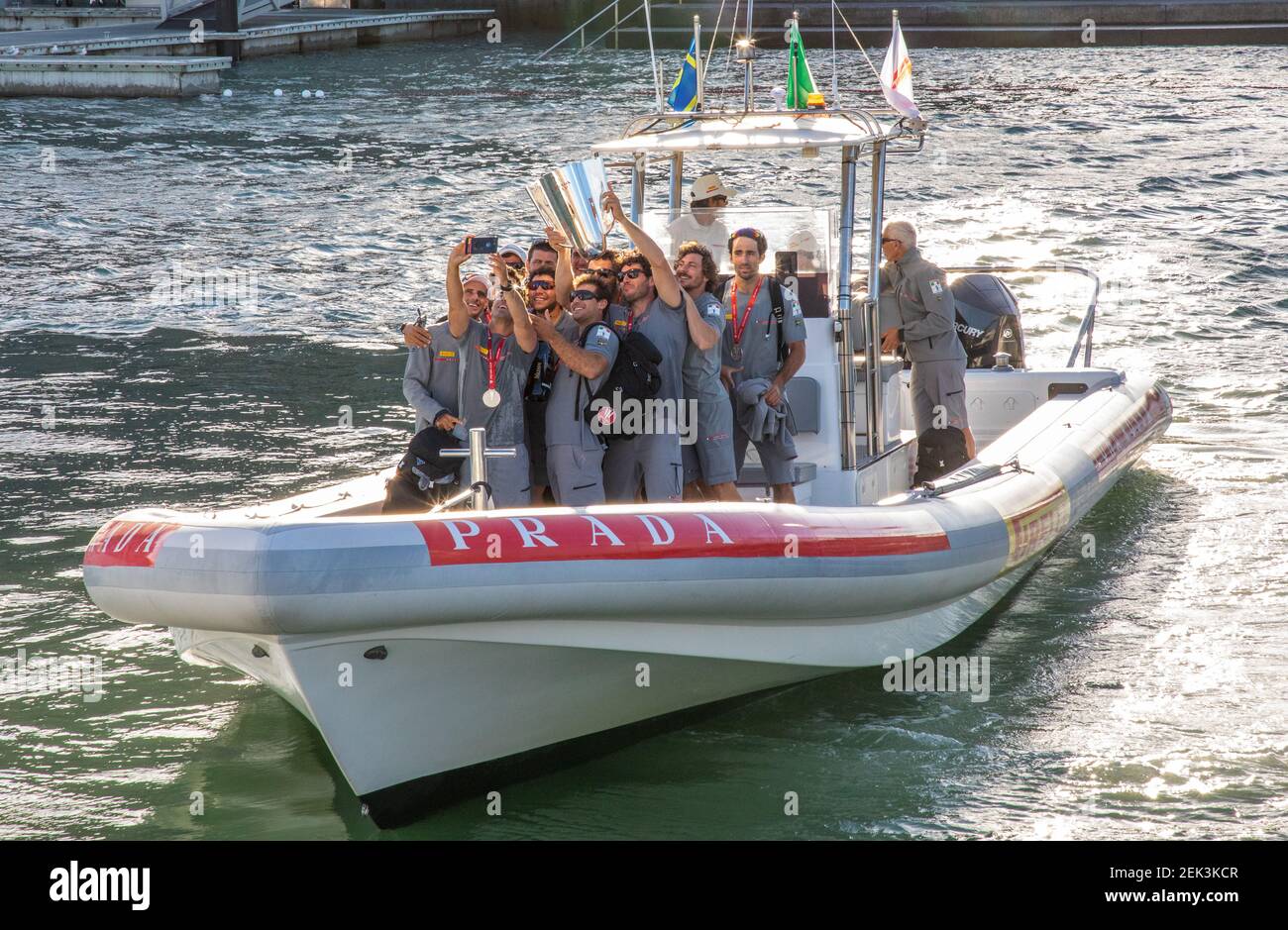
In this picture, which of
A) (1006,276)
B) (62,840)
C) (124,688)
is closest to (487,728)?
(62,840)

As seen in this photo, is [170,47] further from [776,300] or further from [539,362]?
[539,362]

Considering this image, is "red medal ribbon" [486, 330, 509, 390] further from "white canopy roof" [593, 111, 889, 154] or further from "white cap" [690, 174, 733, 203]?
"white cap" [690, 174, 733, 203]

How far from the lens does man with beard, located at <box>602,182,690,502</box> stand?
5613 millimetres

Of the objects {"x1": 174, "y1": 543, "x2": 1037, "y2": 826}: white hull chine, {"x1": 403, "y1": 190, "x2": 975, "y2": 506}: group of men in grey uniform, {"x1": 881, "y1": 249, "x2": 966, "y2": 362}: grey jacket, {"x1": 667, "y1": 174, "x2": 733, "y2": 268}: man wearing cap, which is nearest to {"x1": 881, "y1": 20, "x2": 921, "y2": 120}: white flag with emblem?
{"x1": 667, "y1": 174, "x2": 733, "y2": 268}: man wearing cap

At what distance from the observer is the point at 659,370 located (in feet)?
18.5

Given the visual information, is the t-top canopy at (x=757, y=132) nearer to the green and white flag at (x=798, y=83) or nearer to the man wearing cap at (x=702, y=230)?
the green and white flag at (x=798, y=83)

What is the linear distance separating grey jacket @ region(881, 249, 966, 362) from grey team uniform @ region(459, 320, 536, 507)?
8.97ft

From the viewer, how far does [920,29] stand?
31.2m

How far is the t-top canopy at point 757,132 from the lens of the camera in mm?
6219

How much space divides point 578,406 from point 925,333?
271cm

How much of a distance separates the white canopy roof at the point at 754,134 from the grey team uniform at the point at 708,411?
755 mm

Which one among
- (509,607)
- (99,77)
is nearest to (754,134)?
(509,607)
